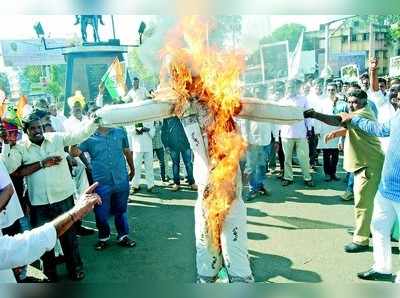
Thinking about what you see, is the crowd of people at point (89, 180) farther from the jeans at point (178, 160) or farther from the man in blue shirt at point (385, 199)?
the jeans at point (178, 160)

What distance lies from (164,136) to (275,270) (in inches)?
151

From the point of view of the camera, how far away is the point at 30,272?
161 inches

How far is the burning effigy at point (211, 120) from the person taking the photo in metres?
2.84

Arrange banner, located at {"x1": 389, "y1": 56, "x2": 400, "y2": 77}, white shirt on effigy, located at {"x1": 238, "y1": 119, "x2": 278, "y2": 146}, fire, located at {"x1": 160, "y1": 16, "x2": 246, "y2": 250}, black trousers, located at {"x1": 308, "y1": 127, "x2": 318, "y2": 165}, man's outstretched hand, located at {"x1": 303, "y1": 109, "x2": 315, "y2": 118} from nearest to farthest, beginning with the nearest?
fire, located at {"x1": 160, "y1": 16, "x2": 246, "y2": 250} < man's outstretched hand, located at {"x1": 303, "y1": 109, "x2": 315, "y2": 118} < white shirt on effigy, located at {"x1": 238, "y1": 119, "x2": 278, "y2": 146} < banner, located at {"x1": 389, "y1": 56, "x2": 400, "y2": 77} < black trousers, located at {"x1": 308, "y1": 127, "x2": 318, "y2": 165}

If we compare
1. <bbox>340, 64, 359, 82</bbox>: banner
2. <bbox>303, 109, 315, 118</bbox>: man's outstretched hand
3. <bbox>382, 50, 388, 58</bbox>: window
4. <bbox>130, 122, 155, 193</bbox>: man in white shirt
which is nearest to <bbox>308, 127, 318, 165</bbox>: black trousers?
<bbox>340, 64, 359, 82</bbox>: banner

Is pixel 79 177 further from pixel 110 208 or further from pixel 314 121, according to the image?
pixel 314 121

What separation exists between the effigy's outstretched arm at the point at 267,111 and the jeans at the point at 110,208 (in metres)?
2.15

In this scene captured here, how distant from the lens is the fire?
9.29 feet

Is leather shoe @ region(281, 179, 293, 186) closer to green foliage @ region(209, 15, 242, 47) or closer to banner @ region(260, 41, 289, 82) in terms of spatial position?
banner @ region(260, 41, 289, 82)

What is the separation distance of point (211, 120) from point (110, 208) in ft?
7.58

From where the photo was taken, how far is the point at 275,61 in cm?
741

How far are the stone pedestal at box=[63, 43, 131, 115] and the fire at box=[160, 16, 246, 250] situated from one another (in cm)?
684

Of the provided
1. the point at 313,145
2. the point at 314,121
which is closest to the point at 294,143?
the point at 314,121

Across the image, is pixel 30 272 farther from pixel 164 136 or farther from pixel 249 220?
pixel 164 136
